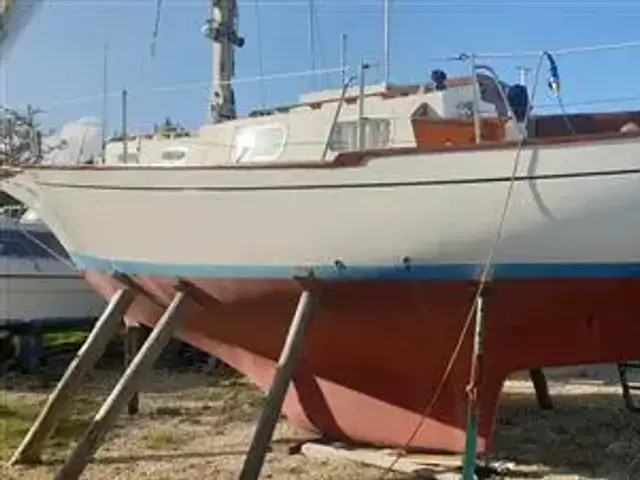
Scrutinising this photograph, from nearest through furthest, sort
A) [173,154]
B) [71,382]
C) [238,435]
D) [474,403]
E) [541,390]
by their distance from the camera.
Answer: [474,403] < [71,382] < [238,435] < [173,154] < [541,390]

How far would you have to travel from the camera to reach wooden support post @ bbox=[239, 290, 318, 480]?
7031 millimetres

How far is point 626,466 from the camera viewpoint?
7777 mm

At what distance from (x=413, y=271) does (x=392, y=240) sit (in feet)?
0.92

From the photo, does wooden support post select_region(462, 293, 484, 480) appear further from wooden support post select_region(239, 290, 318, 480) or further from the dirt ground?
wooden support post select_region(239, 290, 318, 480)

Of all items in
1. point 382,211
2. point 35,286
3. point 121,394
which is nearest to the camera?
point 382,211

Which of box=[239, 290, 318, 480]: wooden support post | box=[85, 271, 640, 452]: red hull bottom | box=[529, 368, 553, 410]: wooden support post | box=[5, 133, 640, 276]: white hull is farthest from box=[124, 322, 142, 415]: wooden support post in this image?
box=[529, 368, 553, 410]: wooden support post

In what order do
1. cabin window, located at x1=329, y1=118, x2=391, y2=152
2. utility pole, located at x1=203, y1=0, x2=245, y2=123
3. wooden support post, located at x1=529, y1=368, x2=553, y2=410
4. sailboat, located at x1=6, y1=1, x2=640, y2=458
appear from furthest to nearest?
utility pole, located at x1=203, y1=0, x2=245, y2=123, wooden support post, located at x1=529, y1=368, x2=553, y2=410, cabin window, located at x1=329, y1=118, x2=391, y2=152, sailboat, located at x1=6, y1=1, x2=640, y2=458

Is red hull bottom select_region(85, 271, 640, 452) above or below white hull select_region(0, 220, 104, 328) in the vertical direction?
above

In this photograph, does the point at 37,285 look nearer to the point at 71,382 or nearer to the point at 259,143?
the point at 71,382

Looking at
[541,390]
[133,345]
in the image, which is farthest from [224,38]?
[541,390]

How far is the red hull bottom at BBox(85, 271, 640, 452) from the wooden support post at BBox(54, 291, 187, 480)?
271mm

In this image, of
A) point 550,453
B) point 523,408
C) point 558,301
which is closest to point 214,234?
point 558,301

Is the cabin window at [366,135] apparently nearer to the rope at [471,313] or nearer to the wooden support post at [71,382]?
the rope at [471,313]

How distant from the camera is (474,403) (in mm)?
6711
